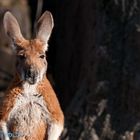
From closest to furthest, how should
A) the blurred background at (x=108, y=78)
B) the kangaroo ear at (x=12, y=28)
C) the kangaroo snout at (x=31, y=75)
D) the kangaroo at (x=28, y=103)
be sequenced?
the kangaroo snout at (x=31, y=75) < the kangaroo at (x=28, y=103) < the kangaroo ear at (x=12, y=28) < the blurred background at (x=108, y=78)

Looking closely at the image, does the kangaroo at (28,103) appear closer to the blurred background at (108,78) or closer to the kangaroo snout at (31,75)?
the kangaroo snout at (31,75)

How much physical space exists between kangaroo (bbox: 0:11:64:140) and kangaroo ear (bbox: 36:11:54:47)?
10mm

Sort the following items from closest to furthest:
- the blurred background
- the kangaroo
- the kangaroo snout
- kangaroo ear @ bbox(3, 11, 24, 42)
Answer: the kangaroo snout
the kangaroo
kangaroo ear @ bbox(3, 11, 24, 42)
the blurred background

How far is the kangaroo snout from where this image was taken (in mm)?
8688

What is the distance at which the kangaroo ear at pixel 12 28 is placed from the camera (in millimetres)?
9229

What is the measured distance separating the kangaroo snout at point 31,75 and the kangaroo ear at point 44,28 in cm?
61

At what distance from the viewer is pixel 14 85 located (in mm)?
9102

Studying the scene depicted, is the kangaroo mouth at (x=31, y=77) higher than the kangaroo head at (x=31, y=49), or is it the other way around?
the kangaroo head at (x=31, y=49)

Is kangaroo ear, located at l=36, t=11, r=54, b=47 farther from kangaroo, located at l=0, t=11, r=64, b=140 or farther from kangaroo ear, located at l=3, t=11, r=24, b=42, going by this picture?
kangaroo ear, located at l=3, t=11, r=24, b=42

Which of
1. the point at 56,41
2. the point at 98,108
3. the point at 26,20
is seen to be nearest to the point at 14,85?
the point at 98,108

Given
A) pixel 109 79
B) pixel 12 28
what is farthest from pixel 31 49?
pixel 109 79

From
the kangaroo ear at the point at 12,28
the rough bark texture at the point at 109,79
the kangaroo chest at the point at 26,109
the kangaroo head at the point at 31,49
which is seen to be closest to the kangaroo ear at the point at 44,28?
the kangaroo head at the point at 31,49

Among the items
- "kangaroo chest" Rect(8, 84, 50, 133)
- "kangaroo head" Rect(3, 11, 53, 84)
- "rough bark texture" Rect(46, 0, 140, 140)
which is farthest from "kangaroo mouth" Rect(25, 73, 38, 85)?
"rough bark texture" Rect(46, 0, 140, 140)

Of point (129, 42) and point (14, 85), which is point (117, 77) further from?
point (14, 85)
